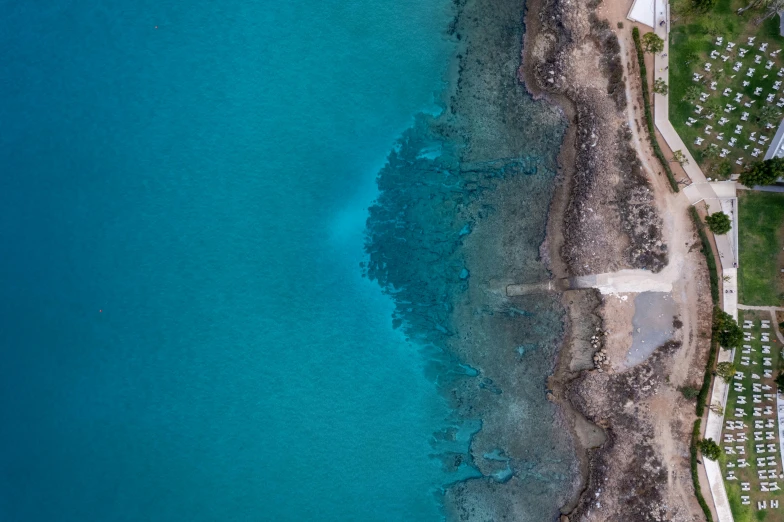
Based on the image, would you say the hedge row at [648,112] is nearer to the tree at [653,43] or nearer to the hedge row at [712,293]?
the tree at [653,43]

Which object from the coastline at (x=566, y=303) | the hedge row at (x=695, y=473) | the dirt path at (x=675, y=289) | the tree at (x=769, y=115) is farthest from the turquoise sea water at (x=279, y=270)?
the tree at (x=769, y=115)

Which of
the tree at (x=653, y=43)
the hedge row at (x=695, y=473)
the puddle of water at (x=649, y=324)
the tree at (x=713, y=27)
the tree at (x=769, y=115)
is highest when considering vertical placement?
the tree at (x=713, y=27)

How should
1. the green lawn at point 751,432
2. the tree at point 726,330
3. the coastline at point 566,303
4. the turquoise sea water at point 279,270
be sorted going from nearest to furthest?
the tree at point 726,330
the green lawn at point 751,432
the coastline at point 566,303
the turquoise sea water at point 279,270

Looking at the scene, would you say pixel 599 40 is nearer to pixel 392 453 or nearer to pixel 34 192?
pixel 392 453

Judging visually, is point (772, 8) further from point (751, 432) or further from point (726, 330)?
point (751, 432)

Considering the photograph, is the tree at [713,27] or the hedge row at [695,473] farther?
the tree at [713,27]

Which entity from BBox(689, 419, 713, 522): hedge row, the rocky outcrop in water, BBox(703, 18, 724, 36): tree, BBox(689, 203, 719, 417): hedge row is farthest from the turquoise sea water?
BBox(703, 18, 724, 36): tree
